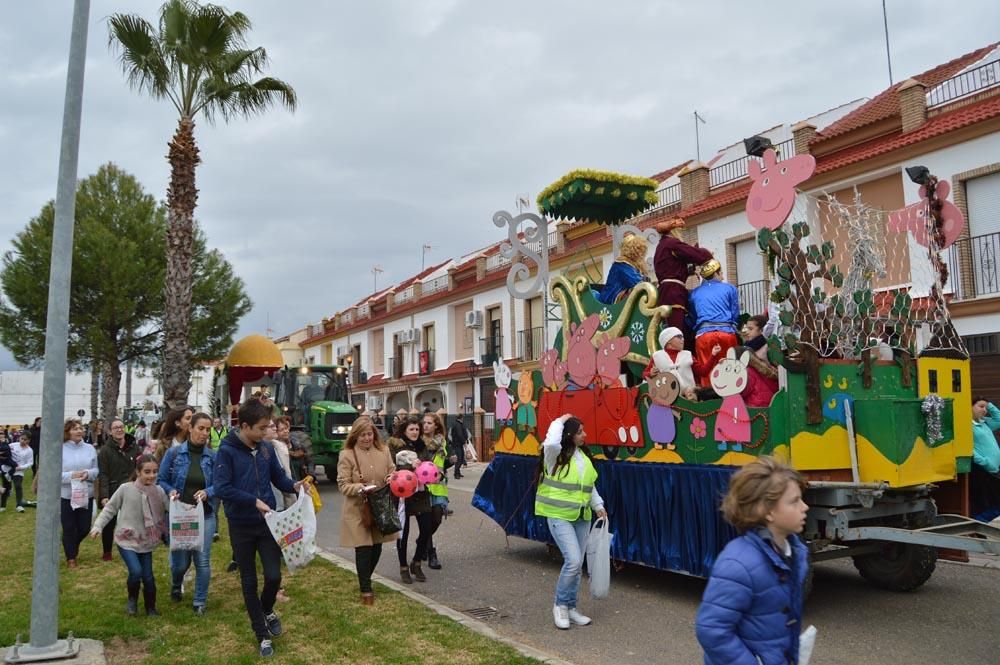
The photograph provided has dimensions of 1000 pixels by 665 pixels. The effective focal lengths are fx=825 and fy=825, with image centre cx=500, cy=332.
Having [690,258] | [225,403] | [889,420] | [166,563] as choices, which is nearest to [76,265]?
[225,403]

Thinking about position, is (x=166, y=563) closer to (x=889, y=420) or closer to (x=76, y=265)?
(x=889, y=420)

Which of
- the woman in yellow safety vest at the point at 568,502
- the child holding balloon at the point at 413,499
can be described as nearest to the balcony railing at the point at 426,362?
the child holding balloon at the point at 413,499

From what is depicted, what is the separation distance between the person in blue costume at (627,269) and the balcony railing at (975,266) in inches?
332

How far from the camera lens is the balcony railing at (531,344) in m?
27.2

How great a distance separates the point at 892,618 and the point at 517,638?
9.62 ft

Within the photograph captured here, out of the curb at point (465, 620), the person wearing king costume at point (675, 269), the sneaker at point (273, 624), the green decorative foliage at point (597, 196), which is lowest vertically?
the curb at point (465, 620)

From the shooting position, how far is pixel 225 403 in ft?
69.6

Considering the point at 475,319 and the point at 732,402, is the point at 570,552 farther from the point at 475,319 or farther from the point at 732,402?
the point at 475,319

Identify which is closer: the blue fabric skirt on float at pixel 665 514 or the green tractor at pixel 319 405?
the blue fabric skirt on float at pixel 665 514

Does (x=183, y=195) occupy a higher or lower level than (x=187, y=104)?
lower

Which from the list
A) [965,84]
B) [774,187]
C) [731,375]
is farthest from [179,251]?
[965,84]

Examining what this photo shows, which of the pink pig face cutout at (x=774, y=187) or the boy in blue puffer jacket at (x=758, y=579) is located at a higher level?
the pink pig face cutout at (x=774, y=187)

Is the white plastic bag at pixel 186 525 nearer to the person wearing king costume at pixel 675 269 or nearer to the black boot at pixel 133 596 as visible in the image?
the black boot at pixel 133 596

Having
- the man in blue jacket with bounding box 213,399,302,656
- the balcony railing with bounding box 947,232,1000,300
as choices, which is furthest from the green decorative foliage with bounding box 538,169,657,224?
the balcony railing with bounding box 947,232,1000,300
